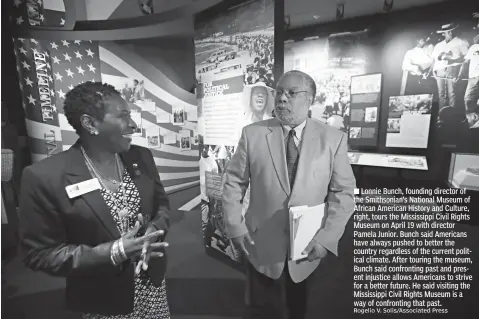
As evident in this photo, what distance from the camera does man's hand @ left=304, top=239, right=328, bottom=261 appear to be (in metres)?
1.14

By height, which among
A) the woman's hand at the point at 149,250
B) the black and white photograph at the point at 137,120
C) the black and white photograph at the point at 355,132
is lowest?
the woman's hand at the point at 149,250

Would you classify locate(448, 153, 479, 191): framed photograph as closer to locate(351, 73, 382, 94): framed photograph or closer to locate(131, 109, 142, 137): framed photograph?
locate(351, 73, 382, 94): framed photograph

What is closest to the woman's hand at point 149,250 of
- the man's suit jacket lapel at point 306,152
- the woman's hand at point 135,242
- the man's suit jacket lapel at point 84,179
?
the woman's hand at point 135,242

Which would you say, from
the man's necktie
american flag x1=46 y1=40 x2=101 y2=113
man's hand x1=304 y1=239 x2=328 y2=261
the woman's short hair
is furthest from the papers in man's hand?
american flag x1=46 y1=40 x2=101 y2=113

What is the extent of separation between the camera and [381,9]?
4.17ft

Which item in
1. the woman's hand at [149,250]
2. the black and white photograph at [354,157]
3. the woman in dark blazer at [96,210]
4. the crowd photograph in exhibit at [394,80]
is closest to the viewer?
the woman in dark blazer at [96,210]

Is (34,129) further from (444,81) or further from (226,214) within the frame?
(444,81)

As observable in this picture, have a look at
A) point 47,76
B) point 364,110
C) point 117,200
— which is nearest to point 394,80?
point 364,110

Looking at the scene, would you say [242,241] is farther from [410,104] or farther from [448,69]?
[448,69]

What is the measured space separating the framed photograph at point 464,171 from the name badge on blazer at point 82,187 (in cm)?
163

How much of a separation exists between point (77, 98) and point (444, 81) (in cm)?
164

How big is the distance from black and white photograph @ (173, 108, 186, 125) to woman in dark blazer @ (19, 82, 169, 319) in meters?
0.21

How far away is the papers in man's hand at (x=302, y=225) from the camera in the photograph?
1107 millimetres

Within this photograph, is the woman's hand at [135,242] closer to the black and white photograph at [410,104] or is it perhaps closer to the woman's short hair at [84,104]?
the woman's short hair at [84,104]
